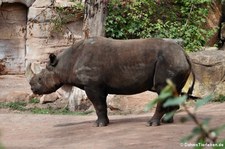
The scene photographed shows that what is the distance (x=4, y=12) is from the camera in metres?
16.9

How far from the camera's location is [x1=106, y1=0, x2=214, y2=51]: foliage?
14.5m

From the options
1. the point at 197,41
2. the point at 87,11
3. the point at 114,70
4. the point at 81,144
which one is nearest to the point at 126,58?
the point at 114,70

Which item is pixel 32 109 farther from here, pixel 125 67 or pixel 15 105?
pixel 125 67

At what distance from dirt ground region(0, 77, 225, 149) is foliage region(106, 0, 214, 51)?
5.93m

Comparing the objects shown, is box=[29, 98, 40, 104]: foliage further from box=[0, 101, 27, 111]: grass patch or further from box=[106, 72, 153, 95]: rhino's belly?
box=[106, 72, 153, 95]: rhino's belly

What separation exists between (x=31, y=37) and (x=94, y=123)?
Result: 351 inches

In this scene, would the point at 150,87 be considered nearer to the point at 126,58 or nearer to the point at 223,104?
the point at 126,58

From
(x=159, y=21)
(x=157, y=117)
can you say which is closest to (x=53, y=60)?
(x=157, y=117)

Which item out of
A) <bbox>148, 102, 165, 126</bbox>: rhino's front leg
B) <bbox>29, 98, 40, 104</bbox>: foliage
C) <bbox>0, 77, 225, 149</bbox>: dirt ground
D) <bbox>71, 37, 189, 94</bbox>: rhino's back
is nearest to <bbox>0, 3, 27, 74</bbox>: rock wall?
<bbox>29, 98, 40, 104</bbox>: foliage

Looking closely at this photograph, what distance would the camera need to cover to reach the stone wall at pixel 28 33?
50.9ft

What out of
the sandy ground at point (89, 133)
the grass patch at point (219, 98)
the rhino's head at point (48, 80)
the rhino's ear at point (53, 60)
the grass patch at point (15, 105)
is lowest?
the grass patch at point (15, 105)

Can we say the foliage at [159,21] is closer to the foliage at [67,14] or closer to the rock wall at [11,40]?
the foliage at [67,14]

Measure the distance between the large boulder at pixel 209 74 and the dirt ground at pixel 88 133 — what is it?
5.10ft

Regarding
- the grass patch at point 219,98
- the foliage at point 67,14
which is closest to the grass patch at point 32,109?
the grass patch at point 219,98
